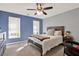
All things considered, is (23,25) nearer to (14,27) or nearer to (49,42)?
(14,27)

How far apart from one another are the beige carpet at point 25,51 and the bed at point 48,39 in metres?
0.07

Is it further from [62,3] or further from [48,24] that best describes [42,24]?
[62,3]

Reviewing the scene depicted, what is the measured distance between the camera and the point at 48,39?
4.64ft

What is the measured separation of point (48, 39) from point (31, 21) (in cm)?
40

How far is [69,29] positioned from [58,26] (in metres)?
0.17

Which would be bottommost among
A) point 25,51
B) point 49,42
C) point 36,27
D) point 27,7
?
point 25,51

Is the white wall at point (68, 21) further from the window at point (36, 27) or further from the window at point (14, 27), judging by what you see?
the window at point (14, 27)

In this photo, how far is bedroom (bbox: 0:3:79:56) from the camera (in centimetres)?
135

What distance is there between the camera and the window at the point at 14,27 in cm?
143

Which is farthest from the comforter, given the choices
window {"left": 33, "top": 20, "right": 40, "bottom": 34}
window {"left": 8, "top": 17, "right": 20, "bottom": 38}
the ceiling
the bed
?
the ceiling

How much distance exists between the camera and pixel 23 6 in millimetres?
1360

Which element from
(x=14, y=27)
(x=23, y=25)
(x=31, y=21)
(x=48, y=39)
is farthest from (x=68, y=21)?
(x=14, y=27)

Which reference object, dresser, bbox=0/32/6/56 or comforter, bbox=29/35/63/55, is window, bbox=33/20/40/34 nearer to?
comforter, bbox=29/35/63/55

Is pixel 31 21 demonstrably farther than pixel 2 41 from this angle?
Yes
